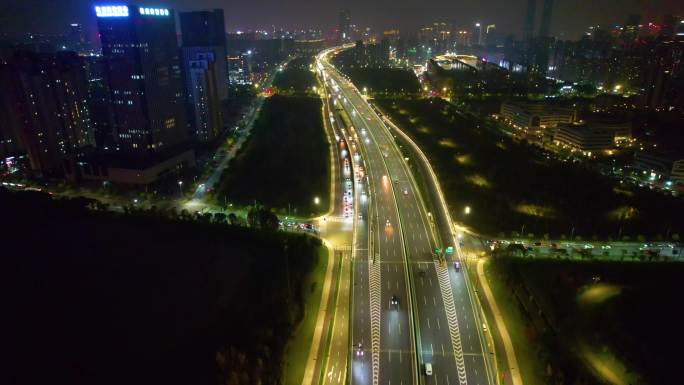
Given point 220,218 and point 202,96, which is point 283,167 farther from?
point 202,96

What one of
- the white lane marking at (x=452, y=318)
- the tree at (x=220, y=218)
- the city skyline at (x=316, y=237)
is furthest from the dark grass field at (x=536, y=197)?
the tree at (x=220, y=218)

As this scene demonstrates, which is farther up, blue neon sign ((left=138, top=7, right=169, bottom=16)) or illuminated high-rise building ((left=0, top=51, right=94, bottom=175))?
blue neon sign ((left=138, top=7, right=169, bottom=16))

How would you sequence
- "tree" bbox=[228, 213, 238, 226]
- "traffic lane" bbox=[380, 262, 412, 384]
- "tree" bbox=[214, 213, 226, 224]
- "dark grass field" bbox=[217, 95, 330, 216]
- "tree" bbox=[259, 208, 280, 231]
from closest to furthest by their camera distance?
"traffic lane" bbox=[380, 262, 412, 384] < "tree" bbox=[259, 208, 280, 231] < "tree" bbox=[228, 213, 238, 226] < "tree" bbox=[214, 213, 226, 224] < "dark grass field" bbox=[217, 95, 330, 216]

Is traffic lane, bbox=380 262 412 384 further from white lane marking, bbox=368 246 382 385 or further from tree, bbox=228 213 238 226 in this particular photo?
tree, bbox=228 213 238 226

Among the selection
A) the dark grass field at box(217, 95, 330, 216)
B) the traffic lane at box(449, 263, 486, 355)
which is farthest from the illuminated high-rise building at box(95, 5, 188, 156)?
the traffic lane at box(449, 263, 486, 355)

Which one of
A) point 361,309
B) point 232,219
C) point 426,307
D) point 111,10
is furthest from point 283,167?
point 426,307

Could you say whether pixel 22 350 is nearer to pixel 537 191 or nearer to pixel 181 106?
pixel 181 106

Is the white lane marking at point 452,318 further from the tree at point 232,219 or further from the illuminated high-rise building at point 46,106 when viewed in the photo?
the illuminated high-rise building at point 46,106

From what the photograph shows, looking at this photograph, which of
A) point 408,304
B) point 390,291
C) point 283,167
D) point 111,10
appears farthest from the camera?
point 283,167

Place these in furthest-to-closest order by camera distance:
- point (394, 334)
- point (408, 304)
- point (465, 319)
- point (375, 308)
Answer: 1. point (408, 304)
2. point (375, 308)
3. point (465, 319)
4. point (394, 334)
